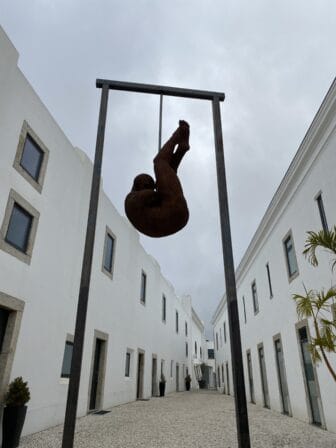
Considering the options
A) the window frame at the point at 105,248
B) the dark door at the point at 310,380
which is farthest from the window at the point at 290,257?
the window frame at the point at 105,248

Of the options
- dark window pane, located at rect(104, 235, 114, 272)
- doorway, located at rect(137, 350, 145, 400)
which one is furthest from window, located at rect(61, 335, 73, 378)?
doorway, located at rect(137, 350, 145, 400)

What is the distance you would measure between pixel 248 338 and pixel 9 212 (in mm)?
12981

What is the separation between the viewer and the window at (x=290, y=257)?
9.74 m

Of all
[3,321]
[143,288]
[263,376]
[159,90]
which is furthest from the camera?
[143,288]

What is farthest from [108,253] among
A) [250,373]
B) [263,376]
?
[250,373]

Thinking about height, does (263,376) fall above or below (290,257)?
below

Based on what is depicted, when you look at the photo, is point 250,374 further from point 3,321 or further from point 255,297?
point 3,321

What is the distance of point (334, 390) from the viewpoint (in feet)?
22.7

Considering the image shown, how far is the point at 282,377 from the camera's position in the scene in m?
11.0

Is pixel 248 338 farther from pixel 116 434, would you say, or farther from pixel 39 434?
pixel 39 434

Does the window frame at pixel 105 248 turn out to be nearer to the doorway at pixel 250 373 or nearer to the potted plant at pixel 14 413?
the potted plant at pixel 14 413

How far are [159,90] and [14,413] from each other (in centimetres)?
565

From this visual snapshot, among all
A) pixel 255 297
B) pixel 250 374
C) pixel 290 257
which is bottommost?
pixel 250 374

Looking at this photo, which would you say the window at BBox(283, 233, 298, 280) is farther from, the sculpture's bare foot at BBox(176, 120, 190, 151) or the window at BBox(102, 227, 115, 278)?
the sculpture's bare foot at BBox(176, 120, 190, 151)
